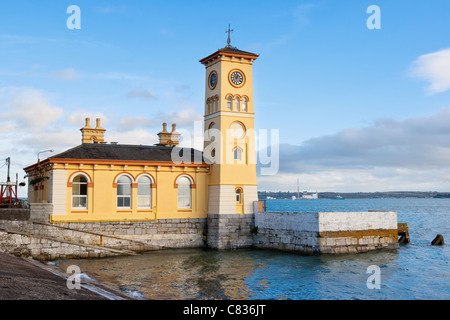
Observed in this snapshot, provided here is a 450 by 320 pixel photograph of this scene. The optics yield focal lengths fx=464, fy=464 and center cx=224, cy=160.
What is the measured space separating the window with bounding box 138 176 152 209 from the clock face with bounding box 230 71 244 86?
10197mm

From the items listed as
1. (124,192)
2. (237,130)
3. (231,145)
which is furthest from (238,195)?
(124,192)

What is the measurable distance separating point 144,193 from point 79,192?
4672 mm

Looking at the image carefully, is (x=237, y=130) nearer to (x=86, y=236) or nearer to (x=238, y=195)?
(x=238, y=195)

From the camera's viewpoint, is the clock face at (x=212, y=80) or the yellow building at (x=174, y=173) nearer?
the yellow building at (x=174, y=173)

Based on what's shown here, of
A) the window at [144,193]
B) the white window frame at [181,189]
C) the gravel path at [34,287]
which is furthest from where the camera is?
the white window frame at [181,189]

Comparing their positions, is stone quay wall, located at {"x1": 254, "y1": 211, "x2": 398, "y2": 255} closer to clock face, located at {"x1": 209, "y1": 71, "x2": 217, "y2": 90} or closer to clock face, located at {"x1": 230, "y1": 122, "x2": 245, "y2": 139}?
clock face, located at {"x1": 230, "y1": 122, "x2": 245, "y2": 139}

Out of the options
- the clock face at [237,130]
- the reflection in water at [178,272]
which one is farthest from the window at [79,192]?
the clock face at [237,130]

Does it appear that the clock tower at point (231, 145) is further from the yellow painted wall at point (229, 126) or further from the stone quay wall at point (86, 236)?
the stone quay wall at point (86, 236)

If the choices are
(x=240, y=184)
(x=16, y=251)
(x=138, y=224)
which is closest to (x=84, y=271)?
(x=16, y=251)

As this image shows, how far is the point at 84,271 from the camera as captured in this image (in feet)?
84.5

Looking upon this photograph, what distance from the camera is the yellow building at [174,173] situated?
32375 millimetres

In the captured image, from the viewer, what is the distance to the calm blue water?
21.2 meters
